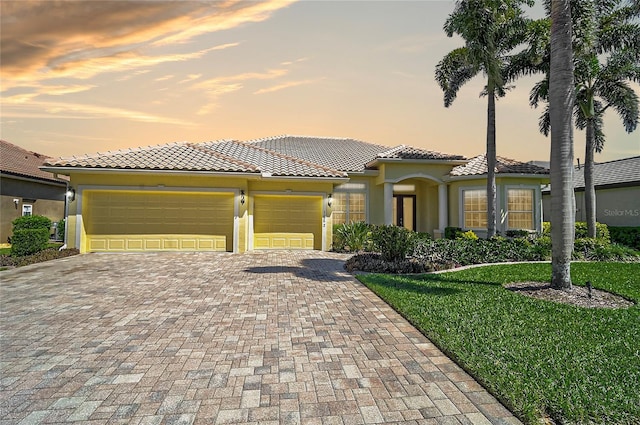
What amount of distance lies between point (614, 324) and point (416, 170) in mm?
12375

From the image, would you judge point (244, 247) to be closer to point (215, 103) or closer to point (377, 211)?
point (215, 103)

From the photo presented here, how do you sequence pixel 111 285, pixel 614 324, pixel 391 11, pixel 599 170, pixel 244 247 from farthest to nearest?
1. pixel 599 170
2. pixel 244 247
3. pixel 391 11
4. pixel 111 285
5. pixel 614 324

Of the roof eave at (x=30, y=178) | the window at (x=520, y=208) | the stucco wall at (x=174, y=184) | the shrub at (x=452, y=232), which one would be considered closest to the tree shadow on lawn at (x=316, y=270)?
the stucco wall at (x=174, y=184)

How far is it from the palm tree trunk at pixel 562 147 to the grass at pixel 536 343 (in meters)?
1.39

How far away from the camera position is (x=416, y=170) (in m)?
16.7

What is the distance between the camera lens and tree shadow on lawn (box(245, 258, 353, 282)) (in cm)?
864

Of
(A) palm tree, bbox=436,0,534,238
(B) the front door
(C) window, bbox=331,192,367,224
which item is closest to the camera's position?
(A) palm tree, bbox=436,0,534,238

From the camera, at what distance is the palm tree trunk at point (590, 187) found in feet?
47.2

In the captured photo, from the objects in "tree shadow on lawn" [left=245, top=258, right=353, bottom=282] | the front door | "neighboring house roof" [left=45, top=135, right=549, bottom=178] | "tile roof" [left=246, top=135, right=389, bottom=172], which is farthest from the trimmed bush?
the front door

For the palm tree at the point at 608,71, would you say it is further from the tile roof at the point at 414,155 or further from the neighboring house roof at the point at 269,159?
the tile roof at the point at 414,155

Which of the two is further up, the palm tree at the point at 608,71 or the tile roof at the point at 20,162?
the palm tree at the point at 608,71

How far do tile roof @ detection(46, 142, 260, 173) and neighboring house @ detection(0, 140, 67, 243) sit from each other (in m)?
6.45

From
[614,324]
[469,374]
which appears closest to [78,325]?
[469,374]

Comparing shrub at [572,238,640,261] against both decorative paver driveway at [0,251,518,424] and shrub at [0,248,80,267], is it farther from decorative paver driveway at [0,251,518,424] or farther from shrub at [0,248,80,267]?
shrub at [0,248,80,267]
